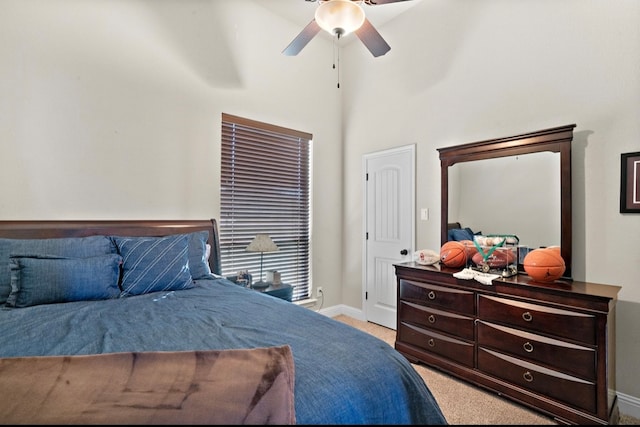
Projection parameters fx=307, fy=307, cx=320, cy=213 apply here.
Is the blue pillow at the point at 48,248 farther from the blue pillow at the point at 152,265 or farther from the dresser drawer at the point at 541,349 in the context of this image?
the dresser drawer at the point at 541,349

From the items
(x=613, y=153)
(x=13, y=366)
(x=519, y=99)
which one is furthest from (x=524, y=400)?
(x=13, y=366)

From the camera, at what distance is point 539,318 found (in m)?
2.01

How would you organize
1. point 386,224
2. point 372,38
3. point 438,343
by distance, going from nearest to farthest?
point 372,38 < point 438,343 < point 386,224

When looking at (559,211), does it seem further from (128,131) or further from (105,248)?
(128,131)

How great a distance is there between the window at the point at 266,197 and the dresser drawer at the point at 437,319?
142 cm

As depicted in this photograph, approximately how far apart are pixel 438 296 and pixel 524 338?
25.2 inches

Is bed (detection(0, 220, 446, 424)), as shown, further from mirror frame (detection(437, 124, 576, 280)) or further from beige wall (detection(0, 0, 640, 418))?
mirror frame (detection(437, 124, 576, 280))

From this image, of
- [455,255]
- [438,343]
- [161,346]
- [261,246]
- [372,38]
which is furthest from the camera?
[261,246]

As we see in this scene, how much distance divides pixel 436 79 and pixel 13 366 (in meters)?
3.61

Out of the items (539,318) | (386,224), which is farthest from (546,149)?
Result: (386,224)

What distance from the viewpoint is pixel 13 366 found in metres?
0.82

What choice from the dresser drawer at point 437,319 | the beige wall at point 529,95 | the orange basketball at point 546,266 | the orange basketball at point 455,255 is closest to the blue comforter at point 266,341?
the dresser drawer at point 437,319

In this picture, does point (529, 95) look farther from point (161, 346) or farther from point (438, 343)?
point (161, 346)

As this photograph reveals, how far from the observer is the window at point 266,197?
3.19 meters
